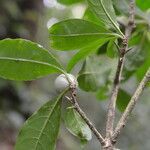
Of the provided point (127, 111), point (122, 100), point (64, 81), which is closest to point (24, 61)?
point (64, 81)

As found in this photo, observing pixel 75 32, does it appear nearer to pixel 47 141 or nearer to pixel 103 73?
pixel 47 141

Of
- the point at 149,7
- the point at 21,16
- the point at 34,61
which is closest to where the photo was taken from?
the point at 34,61

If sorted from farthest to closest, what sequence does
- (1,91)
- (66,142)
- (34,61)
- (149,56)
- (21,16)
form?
(66,142)
(21,16)
(1,91)
(149,56)
(34,61)

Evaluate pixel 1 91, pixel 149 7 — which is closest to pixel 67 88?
pixel 149 7

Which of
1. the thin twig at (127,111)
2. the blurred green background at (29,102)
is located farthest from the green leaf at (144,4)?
the blurred green background at (29,102)

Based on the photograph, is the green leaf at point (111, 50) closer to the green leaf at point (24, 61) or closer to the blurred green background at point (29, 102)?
the green leaf at point (24, 61)
